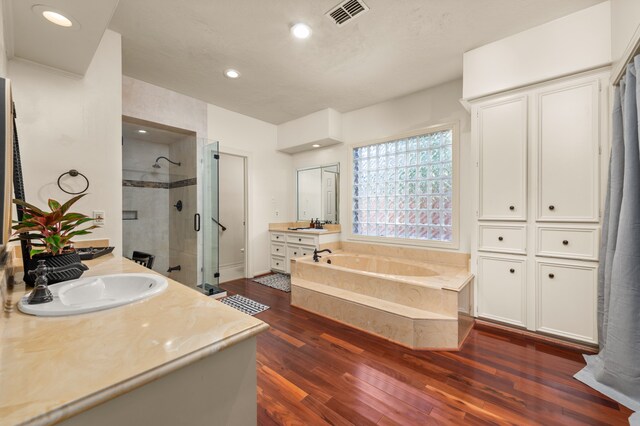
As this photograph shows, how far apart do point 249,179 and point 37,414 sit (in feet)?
13.2

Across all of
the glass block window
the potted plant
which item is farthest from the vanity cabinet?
the potted plant

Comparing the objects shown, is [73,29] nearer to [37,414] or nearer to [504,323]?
[37,414]

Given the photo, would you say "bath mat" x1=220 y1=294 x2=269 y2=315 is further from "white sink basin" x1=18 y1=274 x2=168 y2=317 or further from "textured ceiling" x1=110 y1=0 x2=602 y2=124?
"textured ceiling" x1=110 y1=0 x2=602 y2=124

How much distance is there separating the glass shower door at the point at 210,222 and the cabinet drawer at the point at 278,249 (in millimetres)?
1170

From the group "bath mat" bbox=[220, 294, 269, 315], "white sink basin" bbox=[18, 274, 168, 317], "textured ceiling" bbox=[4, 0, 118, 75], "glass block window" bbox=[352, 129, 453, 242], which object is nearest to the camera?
"white sink basin" bbox=[18, 274, 168, 317]

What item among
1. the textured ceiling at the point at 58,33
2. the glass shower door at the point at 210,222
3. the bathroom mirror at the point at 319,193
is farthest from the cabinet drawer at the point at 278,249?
the textured ceiling at the point at 58,33

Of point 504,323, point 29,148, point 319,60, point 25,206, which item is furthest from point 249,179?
point 504,323

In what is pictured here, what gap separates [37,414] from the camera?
451mm

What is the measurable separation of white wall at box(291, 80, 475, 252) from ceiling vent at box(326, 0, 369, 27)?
1.59 meters

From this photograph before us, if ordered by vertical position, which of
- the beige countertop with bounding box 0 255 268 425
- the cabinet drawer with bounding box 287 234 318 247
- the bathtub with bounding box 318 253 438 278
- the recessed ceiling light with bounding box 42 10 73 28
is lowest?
A: the bathtub with bounding box 318 253 438 278

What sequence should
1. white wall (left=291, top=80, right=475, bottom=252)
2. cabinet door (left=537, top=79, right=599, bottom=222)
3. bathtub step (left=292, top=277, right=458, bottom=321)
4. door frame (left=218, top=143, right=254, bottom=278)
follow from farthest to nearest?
door frame (left=218, top=143, right=254, bottom=278), white wall (left=291, top=80, right=475, bottom=252), bathtub step (left=292, top=277, right=458, bottom=321), cabinet door (left=537, top=79, right=599, bottom=222)

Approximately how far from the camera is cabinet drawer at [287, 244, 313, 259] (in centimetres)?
403

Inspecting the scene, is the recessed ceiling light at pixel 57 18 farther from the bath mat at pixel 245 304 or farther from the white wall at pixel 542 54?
the white wall at pixel 542 54

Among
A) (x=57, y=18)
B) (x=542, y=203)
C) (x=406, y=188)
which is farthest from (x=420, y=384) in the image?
(x=57, y=18)
